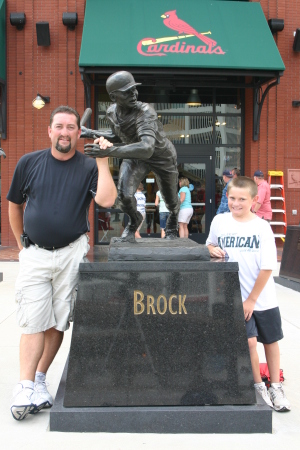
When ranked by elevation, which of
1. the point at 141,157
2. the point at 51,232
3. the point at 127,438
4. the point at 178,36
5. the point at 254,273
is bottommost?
the point at 127,438

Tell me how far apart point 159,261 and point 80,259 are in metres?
0.54

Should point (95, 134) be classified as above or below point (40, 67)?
below

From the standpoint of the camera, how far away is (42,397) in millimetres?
3254

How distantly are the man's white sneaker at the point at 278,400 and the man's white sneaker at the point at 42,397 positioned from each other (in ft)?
5.06

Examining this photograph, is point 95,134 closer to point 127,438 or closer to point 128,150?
point 128,150

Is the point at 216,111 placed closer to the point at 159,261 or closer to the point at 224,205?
the point at 224,205

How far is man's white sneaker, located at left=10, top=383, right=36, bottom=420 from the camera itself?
298 cm

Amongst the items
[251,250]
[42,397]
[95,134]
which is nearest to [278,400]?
[251,250]

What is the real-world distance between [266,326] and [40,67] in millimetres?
10717

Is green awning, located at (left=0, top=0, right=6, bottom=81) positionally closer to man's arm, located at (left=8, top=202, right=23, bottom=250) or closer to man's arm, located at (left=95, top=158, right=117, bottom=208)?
man's arm, located at (left=8, top=202, right=23, bottom=250)

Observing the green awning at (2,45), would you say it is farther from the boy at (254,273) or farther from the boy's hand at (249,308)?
the boy's hand at (249,308)

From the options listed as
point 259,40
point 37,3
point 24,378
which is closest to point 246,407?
point 24,378

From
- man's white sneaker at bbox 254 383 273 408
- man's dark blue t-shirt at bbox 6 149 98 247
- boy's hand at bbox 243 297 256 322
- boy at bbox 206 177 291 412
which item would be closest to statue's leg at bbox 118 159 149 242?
man's dark blue t-shirt at bbox 6 149 98 247

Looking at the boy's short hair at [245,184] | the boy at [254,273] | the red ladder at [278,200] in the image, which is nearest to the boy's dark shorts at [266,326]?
the boy at [254,273]
